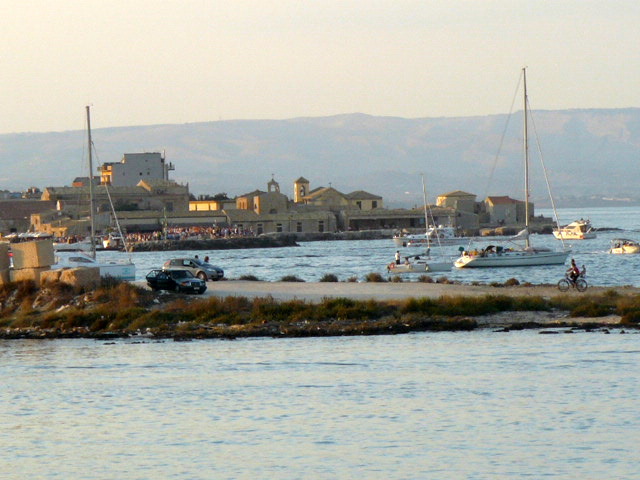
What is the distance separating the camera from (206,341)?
29641 millimetres

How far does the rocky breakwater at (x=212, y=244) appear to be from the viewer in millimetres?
111812

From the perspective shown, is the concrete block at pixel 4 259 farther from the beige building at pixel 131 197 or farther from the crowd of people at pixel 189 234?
the beige building at pixel 131 197

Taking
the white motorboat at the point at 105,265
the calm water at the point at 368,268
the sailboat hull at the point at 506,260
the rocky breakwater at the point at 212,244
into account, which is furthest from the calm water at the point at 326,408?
the rocky breakwater at the point at 212,244

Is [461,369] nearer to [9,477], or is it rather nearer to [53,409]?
[53,409]

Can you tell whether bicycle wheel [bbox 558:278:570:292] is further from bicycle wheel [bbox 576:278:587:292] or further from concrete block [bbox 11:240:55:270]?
concrete block [bbox 11:240:55:270]

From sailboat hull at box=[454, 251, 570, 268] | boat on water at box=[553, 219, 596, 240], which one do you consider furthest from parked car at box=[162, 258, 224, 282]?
boat on water at box=[553, 219, 596, 240]

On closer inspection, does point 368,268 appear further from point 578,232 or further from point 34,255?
point 578,232

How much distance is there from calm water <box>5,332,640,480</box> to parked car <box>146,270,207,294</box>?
7381 mm

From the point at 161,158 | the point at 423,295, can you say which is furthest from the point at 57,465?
the point at 161,158

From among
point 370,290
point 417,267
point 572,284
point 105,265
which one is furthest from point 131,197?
point 572,284

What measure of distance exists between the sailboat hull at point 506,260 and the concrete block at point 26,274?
2982cm

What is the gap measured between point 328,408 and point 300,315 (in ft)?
35.7

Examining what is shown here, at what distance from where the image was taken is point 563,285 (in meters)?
37.1

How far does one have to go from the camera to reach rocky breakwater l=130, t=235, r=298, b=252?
112 m
